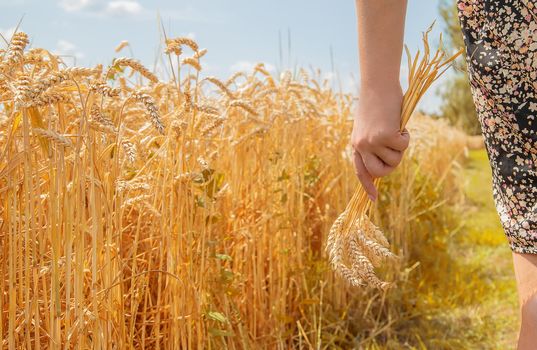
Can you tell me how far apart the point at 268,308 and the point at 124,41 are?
0.94 meters

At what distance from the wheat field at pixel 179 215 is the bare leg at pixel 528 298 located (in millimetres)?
561

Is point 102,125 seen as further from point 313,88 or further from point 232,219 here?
point 313,88

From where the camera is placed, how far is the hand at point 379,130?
0.94m

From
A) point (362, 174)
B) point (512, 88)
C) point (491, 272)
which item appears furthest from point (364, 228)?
point (491, 272)

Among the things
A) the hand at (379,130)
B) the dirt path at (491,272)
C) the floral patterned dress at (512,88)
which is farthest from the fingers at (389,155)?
the dirt path at (491,272)

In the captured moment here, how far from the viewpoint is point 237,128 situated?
2.13 meters

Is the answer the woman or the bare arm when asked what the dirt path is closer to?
the woman

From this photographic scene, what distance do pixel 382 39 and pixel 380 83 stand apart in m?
0.06

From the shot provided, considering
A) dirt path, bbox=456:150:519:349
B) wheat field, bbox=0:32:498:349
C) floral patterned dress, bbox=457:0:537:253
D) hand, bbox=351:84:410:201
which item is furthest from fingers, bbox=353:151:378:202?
dirt path, bbox=456:150:519:349

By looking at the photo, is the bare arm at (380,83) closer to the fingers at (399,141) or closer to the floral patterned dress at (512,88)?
the fingers at (399,141)

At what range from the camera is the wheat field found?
3.60ft

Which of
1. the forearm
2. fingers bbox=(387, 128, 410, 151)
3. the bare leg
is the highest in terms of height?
the forearm

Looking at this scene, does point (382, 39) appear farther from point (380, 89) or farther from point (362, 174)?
point (362, 174)

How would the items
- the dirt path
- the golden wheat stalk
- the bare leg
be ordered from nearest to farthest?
the bare leg → the golden wheat stalk → the dirt path
